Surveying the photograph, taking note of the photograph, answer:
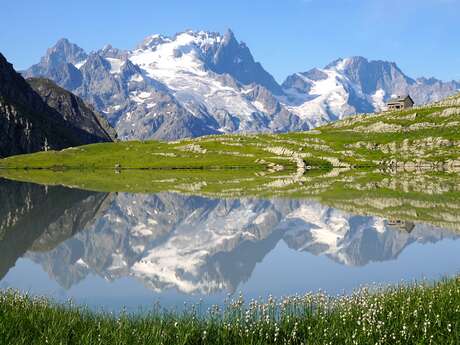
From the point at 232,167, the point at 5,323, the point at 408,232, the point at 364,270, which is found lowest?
the point at 5,323

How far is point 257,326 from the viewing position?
15.7 metres

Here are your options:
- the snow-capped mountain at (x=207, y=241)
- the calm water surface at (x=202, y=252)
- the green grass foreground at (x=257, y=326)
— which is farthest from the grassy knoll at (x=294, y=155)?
the green grass foreground at (x=257, y=326)

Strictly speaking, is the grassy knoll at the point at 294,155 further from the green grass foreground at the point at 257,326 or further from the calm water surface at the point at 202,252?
the green grass foreground at the point at 257,326

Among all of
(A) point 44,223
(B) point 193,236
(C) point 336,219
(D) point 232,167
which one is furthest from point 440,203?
(D) point 232,167

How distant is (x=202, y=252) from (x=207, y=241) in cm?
470

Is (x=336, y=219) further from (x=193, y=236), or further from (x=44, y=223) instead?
(x=44, y=223)

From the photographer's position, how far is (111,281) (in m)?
31.1

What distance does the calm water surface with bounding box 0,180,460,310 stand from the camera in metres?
29.4

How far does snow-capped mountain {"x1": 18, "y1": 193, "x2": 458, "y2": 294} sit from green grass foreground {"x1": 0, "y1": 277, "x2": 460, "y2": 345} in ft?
37.7

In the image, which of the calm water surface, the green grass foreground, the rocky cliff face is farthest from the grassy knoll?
the green grass foreground

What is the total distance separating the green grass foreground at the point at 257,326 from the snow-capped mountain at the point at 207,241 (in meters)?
11.5

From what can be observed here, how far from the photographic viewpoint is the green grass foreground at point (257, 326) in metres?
14.3

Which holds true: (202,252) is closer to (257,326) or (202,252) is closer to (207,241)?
Result: (207,241)

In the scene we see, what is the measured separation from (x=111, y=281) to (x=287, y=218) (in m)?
30.9
